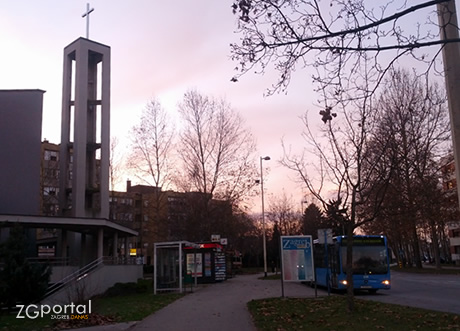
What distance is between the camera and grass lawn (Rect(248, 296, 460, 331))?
11.7 meters

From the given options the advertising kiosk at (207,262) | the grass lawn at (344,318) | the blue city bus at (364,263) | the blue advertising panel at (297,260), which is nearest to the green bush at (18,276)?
the grass lawn at (344,318)

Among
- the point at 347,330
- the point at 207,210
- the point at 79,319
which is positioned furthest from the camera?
the point at 207,210

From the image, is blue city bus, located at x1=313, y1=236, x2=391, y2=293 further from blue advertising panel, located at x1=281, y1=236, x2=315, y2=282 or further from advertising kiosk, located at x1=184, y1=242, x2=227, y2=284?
advertising kiosk, located at x1=184, y1=242, x2=227, y2=284

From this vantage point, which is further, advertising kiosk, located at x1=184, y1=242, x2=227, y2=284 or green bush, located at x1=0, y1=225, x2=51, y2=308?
advertising kiosk, located at x1=184, y1=242, x2=227, y2=284

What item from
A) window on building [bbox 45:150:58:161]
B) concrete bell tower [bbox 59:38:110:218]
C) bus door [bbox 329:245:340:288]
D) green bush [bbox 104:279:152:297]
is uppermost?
window on building [bbox 45:150:58:161]

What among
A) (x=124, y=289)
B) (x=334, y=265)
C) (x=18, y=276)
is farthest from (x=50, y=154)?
(x=18, y=276)

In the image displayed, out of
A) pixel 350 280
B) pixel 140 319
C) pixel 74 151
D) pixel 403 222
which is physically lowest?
pixel 140 319

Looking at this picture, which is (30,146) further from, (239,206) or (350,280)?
(350,280)

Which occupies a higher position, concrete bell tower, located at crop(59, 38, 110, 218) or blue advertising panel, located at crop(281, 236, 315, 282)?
concrete bell tower, located at crop(59, 38, 110, 218)

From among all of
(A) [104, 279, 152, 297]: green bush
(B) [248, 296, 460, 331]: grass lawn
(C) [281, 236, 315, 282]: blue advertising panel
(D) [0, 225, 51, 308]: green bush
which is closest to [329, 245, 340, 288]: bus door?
(C) [281, 236, 315, 282]: blue advertising panel

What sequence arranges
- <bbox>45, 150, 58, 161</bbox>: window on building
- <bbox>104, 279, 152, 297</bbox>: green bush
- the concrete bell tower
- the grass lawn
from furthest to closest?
<bbox>45, 150, 58, 161</bbox>: window on building < the concrete bell tower < <bbox>104, 279, 152, 297</bbox>: green bush < the grass lawn

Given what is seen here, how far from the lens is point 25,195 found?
34.6 metres

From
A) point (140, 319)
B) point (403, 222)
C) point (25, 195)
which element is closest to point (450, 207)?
point (403, 222)

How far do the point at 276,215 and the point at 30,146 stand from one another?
46.0 m
